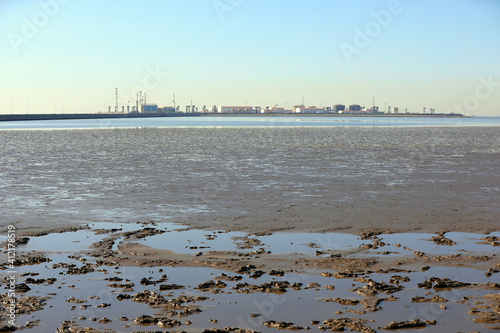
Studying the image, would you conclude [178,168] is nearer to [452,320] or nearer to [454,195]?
[454,195]

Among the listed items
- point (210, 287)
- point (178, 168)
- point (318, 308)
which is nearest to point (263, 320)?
point (318, 308)

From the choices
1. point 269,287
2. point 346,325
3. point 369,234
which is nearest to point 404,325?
point 346,325

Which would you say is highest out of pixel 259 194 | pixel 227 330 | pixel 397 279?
pixel 259 194

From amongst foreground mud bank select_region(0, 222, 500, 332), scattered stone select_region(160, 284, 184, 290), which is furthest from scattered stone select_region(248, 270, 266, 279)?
scattered stone select_region(160, 284, 184, 290)

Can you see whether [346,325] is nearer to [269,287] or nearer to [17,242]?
[269,287]

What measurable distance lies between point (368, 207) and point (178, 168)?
12.7m

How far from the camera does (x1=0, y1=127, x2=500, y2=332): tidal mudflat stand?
7.30 metres

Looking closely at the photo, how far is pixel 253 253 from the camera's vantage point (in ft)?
34.5

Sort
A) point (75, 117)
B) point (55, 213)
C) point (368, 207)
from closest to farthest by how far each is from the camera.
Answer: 1. point (55, 213)
2. point (368, 207)
3. point (75, 117)

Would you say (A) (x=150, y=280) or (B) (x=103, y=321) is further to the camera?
Result: (A) (x=150, y=280)

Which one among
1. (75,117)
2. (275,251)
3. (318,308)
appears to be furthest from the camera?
(75,117)

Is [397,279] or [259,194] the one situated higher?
[259,194]

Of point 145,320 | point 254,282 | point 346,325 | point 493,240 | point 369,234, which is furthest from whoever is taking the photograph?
point 369,234

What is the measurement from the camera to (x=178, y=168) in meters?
26.3
